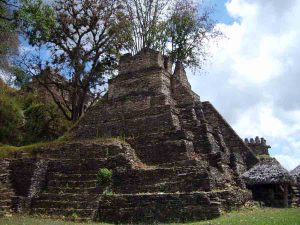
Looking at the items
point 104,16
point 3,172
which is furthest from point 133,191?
point 104,16

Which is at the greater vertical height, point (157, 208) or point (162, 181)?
point (162, 181)

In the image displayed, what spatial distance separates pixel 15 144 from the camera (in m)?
26.1

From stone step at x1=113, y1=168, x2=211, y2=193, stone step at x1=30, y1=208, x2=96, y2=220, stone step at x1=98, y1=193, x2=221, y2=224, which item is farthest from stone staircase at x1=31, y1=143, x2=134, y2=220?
stone step at x1=113, y1=168, x2=211, y2=193

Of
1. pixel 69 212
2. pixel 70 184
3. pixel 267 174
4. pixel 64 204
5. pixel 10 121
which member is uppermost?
pixel 10 121

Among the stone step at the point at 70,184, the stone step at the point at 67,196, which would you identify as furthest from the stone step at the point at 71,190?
the stone step at the point at 67,196

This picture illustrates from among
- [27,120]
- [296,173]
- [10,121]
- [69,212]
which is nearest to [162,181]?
[69,212]

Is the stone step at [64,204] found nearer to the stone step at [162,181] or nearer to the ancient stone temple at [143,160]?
the ancient stone temple at [143,160]

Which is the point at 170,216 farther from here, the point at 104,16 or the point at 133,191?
the point at 104,16

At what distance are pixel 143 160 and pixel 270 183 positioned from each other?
572 centimetres

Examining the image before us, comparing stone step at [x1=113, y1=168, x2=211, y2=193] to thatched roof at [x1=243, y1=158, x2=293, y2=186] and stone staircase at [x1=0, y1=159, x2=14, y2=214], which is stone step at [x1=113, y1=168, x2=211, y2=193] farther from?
stone staircase at [x1=0, y1=159, x2=14, y2=214]

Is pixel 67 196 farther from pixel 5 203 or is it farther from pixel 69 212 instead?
pixel 5 203

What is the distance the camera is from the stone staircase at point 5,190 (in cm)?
1769

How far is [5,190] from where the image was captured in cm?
1870

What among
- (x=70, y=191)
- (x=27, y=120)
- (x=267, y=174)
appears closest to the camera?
(x=70, y=191)
